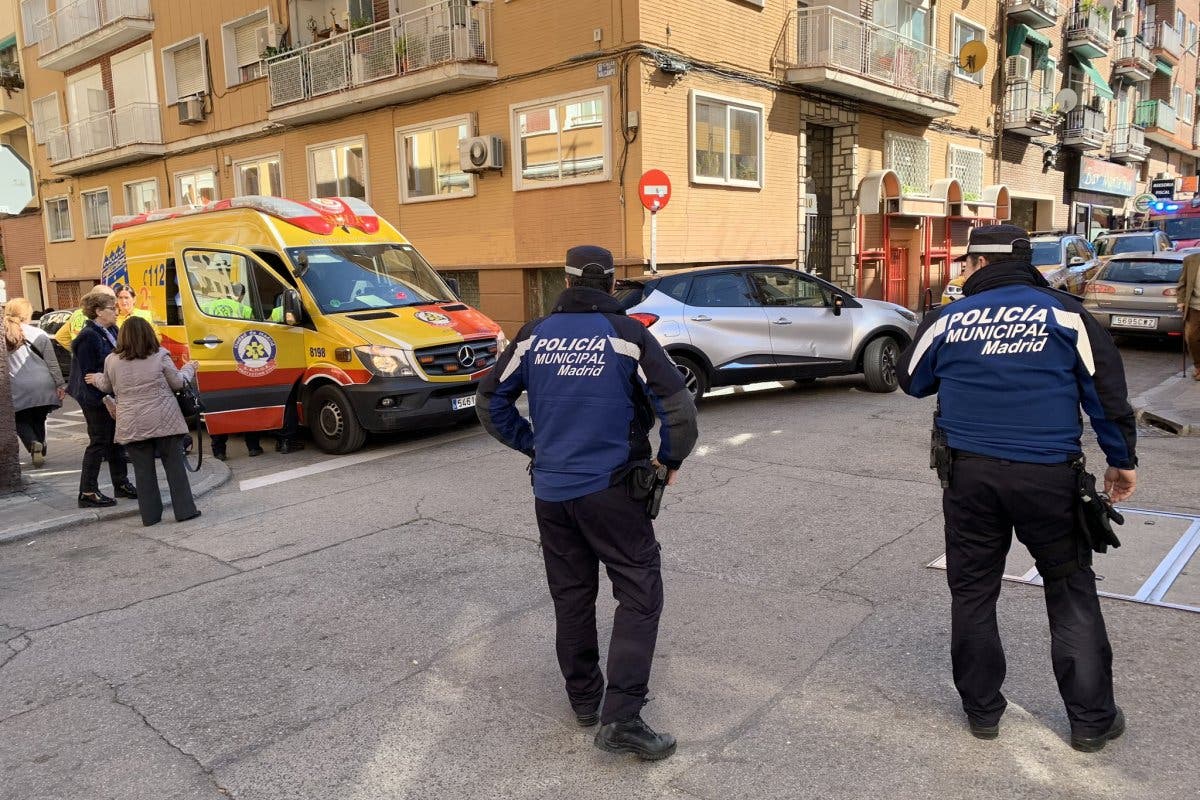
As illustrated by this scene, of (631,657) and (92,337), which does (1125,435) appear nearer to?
(631,657)

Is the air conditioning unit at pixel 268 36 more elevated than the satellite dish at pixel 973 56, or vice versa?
the air conditioning unit at pixel 268 36

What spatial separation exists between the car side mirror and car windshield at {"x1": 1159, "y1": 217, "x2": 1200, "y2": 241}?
73.2 ft

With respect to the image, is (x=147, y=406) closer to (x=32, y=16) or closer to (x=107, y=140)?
(x=107, y=140)

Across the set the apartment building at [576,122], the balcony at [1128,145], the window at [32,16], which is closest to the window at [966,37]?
the apartment building at [576,122]

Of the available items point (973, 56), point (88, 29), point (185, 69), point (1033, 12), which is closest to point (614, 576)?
point (973, 56)

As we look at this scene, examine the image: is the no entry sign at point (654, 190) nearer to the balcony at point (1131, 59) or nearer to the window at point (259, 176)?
the window at point (259, 176)

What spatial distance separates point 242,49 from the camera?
2139cm

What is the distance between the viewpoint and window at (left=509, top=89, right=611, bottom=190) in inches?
591

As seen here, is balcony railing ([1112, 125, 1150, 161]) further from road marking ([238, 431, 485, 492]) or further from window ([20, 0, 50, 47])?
window ([20, 0, 50, 47])

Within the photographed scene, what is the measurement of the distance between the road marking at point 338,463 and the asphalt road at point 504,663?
118cm

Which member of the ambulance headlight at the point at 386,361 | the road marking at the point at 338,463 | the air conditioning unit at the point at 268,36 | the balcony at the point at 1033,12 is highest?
the balcony at the point at 1033,12

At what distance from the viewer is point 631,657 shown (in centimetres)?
322

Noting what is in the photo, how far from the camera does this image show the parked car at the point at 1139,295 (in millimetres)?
13562

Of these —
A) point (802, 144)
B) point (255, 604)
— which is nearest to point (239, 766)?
point (255, 604)
